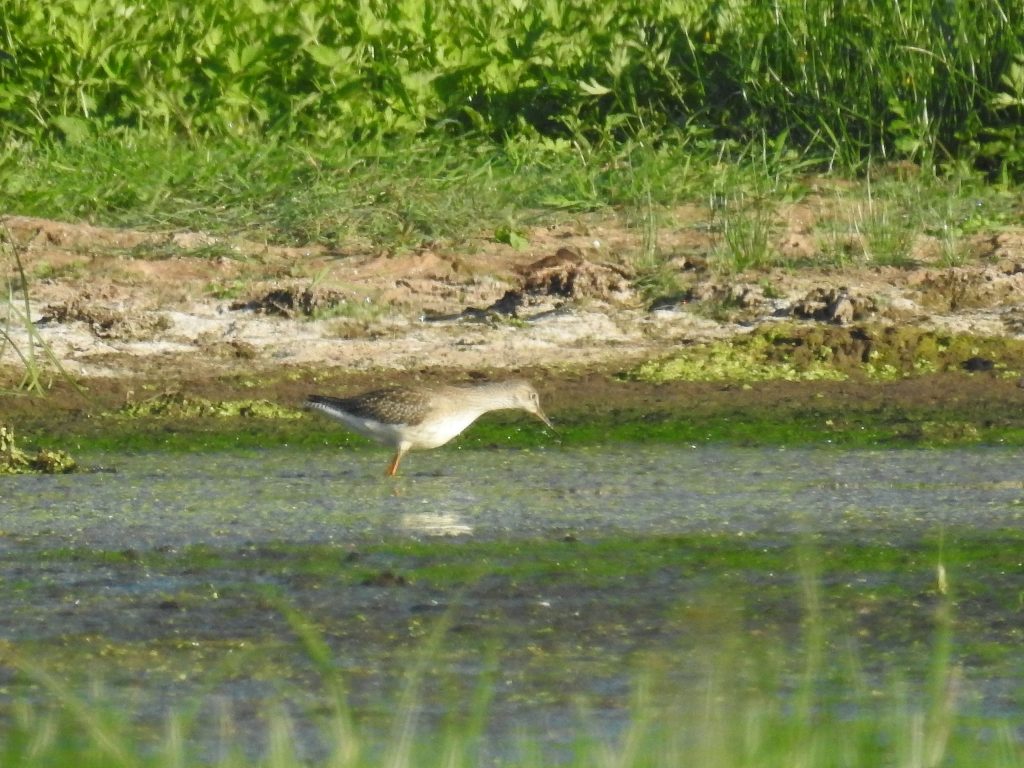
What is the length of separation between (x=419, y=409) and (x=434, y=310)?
214 cm

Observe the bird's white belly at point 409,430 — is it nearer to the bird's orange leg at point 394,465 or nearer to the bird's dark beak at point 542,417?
the bird's orange leg at point 394,465

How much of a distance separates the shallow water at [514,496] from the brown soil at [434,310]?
106 centimetres

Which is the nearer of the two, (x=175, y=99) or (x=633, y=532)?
(x=633, y=532)

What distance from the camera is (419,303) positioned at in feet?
33.2

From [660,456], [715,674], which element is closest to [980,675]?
[715,674]

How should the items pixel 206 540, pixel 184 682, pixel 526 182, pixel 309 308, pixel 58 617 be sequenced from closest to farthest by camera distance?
1. pixel 184 682
2. pixel 58 617
3. pixel 206 540
4. pixel 309 308
5. pixel 526 182

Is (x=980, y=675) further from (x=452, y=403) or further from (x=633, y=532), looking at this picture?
(x=452, y=403)

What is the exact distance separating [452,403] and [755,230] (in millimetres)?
2851

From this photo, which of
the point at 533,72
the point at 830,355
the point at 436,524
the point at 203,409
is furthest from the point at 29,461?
the point at 533,72

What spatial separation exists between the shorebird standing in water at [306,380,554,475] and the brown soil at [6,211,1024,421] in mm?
579

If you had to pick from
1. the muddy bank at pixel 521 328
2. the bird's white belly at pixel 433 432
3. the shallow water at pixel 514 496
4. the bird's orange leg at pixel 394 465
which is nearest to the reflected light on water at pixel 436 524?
the shallow water at pixel 514 496

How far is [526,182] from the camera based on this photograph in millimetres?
11625

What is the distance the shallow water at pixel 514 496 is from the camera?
684cm

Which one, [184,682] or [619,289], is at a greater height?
[184,682]
